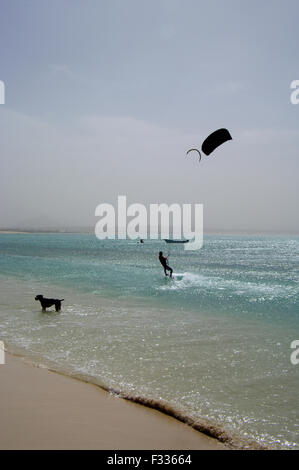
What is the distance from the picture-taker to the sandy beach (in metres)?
3.89

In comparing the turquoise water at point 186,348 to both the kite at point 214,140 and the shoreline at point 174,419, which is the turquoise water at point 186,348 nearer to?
the shoreline at point 174,419

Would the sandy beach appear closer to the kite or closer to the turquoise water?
the turquoise water

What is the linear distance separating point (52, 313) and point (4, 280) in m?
10.5

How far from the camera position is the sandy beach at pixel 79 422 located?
12.8 feet

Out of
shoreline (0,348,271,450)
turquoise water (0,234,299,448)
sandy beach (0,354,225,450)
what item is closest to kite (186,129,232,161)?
turquoise water (0,234,299,448)

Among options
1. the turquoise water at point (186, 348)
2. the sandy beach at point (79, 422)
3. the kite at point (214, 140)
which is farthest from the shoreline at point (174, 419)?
the kite at point (214, 140)

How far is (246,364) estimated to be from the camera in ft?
22.2

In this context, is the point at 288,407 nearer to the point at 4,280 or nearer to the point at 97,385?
Answer: the point at 97,385

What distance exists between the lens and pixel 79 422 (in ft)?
14.1

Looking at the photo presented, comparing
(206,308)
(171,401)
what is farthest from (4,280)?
(171,401)

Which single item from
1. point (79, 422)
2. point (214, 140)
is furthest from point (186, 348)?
point (214, 140)

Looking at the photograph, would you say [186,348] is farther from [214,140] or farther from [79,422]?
[214,140]

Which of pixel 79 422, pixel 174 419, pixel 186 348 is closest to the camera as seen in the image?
pixel 79 422

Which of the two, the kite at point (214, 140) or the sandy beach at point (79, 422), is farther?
the kite at point (214, 140)
